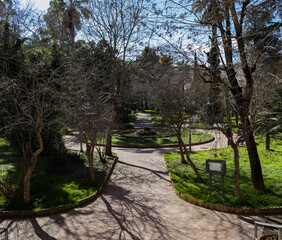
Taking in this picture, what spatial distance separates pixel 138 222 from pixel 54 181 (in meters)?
4.87

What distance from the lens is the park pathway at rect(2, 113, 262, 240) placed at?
575 centimetres

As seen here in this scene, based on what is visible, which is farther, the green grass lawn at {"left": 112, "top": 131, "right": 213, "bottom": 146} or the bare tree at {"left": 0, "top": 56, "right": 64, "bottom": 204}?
the green grass lawn at {"left": 112, "top": 131, "right": 213, "bottom": 146}

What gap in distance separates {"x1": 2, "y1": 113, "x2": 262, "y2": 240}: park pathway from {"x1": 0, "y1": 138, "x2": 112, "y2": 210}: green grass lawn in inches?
29.5

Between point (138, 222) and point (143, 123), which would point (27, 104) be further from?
point (143, 123)

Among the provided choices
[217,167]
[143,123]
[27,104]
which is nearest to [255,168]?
[217,167]

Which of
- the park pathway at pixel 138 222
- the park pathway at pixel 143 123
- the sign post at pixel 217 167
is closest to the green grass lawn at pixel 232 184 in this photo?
the park pathway at pixel 138 222

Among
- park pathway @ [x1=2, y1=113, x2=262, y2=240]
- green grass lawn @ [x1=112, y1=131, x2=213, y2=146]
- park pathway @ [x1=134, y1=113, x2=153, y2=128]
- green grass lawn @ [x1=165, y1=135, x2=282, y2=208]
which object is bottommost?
park pathway @ [x1=2, y1=113, x2=262, y2=240]

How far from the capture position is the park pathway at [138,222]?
18.9ft

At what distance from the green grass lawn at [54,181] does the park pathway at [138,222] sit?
75 cm

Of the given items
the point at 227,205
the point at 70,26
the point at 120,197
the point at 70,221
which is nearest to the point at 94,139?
the point at 120,197

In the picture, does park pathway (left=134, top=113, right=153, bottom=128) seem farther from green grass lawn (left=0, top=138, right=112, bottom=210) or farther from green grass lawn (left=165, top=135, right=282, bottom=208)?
green grass lawn (left=0, top=138, right=112, bottom=210)

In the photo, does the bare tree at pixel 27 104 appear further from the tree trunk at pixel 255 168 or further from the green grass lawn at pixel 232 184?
the tree trunk at pixel 255 168

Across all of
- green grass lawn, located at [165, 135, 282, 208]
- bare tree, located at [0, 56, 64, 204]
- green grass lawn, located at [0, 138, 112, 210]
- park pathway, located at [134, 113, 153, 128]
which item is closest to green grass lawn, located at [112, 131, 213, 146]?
green grass lawn, located at [165, 135, 282, 208]

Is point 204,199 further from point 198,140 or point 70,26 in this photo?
point 70,26
